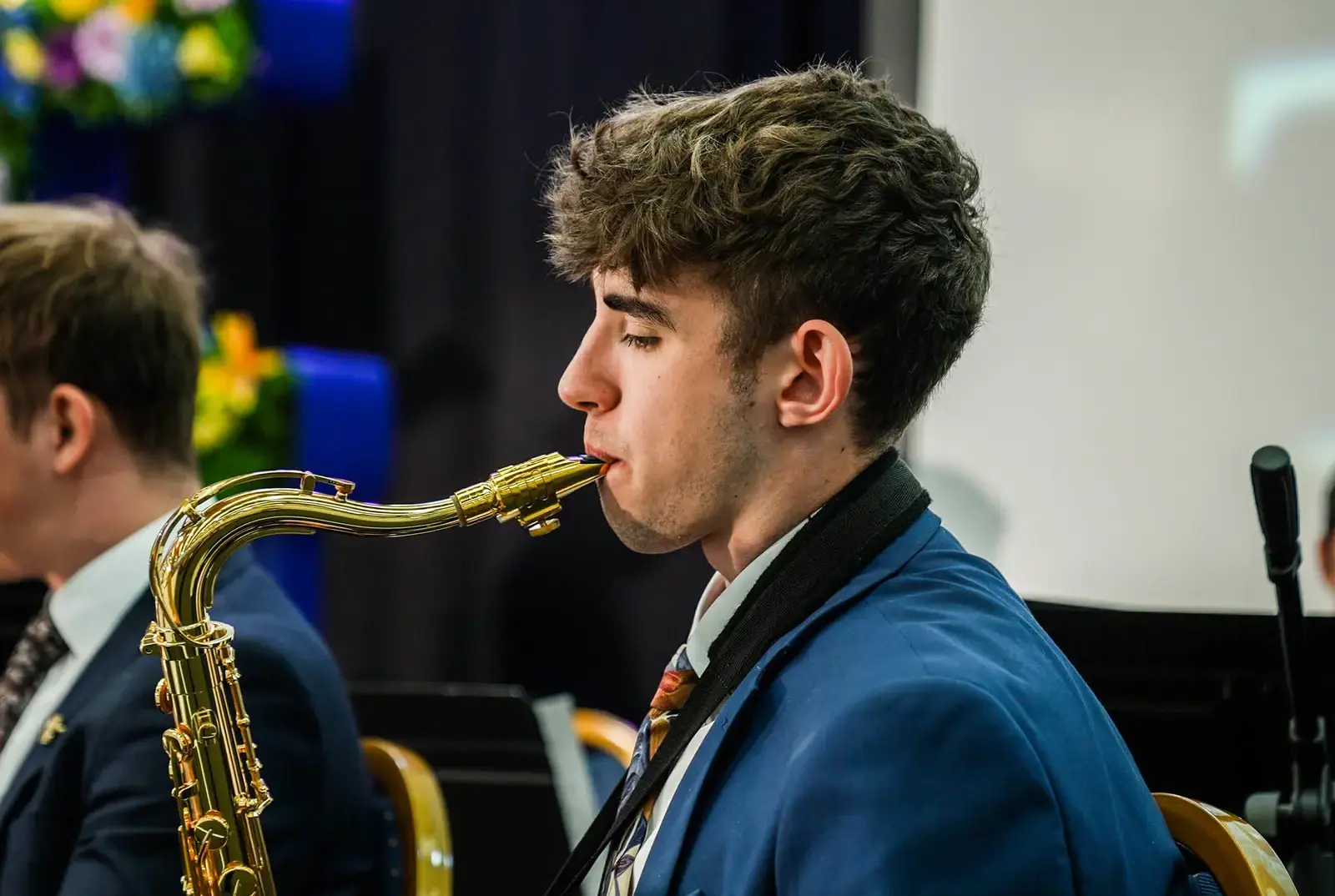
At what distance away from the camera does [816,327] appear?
4.54ft

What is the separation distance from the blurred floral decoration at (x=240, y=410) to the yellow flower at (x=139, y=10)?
738 millimetres

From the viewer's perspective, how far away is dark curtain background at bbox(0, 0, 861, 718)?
3734 mm

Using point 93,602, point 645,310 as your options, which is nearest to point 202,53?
point 93,602

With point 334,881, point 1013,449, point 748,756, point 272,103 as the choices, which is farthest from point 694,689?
point 272,103

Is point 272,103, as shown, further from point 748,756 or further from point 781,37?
point 748,756

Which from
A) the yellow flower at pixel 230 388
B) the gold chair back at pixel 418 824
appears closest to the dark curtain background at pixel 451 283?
the yellow flower at pixel 230 388

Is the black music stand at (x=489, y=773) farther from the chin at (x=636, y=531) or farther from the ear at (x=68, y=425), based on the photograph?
the chin at (x=636, y=531)

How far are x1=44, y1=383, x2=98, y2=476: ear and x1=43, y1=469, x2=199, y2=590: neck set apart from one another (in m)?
0.05

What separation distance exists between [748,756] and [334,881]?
2.73ft

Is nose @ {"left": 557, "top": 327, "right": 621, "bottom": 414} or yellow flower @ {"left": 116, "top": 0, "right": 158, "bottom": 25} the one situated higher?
yellow flower @ {"left": 116, "top": 0, "right": 158, "bottom": 25}

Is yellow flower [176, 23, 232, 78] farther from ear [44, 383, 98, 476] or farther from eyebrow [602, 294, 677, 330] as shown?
eyebrow [602, 294, 677, 330]

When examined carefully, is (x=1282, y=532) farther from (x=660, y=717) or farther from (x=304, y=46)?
(x=304, y=46)

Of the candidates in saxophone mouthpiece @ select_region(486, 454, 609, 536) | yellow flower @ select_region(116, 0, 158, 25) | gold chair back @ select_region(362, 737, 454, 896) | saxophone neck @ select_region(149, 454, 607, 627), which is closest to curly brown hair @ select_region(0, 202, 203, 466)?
saxophone neck @ select_region(149, 454, 607, 627)

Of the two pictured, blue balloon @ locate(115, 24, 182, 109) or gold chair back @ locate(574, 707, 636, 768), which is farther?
blue balloon @ locate(115, 24, 182, 109)
